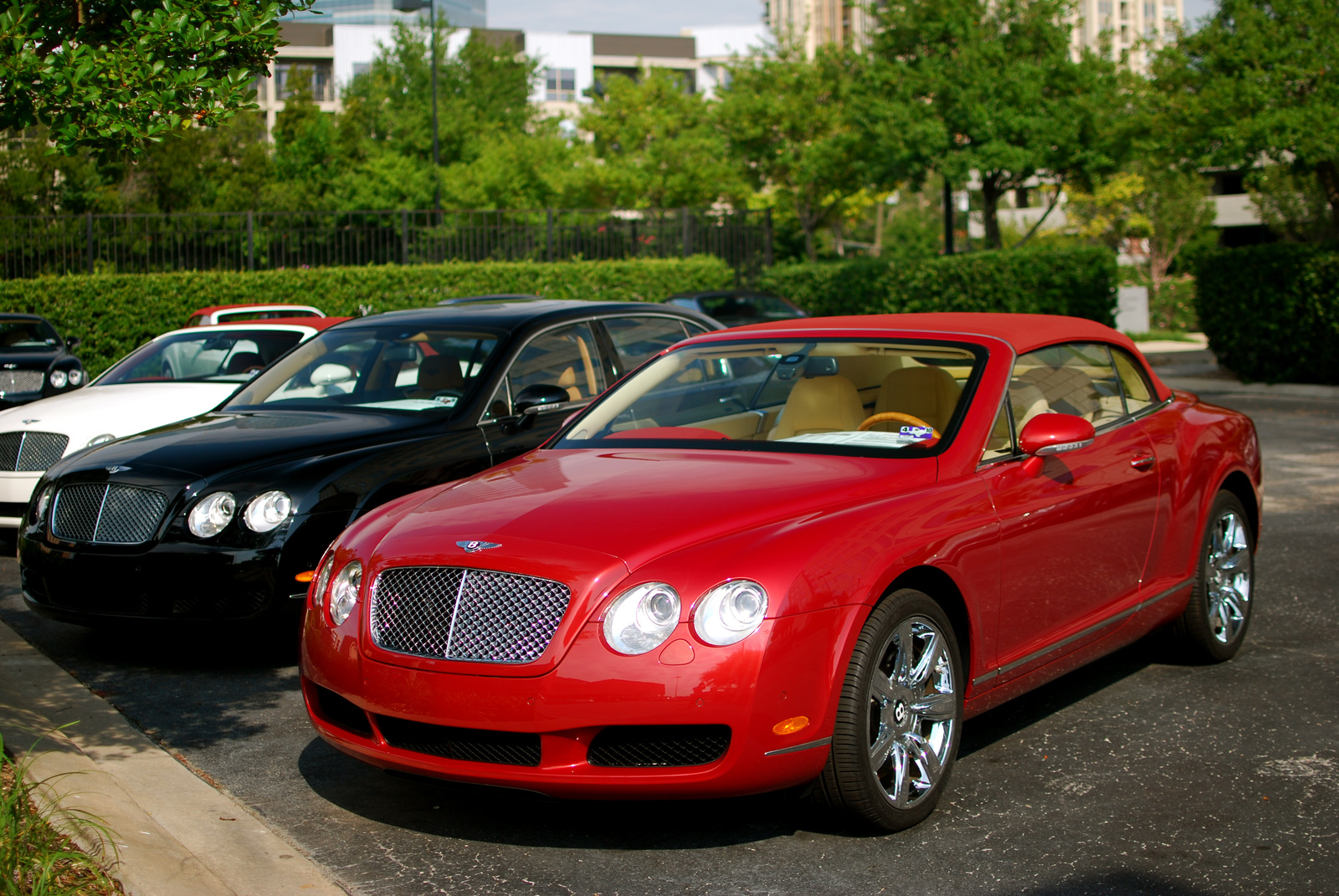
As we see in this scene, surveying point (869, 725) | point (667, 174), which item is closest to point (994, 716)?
point (869, 725)

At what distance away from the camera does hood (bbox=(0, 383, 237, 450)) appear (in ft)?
27.7

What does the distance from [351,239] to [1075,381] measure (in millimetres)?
21059

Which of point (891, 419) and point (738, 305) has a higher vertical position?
point (738, 305)

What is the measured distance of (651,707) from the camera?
11.7 feet

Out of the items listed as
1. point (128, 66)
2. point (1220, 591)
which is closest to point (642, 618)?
point (128, 66)

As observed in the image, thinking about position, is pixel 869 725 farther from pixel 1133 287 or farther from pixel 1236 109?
pixel 1133 287

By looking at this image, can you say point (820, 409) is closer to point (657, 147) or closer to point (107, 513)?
point (107, 513)

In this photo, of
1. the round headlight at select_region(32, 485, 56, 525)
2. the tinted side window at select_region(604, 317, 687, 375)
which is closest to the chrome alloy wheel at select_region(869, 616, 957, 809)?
the tinted side window at select_region(604, 317, 687, 375)

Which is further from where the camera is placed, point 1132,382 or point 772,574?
point 1132,382

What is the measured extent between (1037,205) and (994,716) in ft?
244

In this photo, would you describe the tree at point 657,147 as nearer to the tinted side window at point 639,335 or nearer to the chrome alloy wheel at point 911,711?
the tinted side window at point 639,335

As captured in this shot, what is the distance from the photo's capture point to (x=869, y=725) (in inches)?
154

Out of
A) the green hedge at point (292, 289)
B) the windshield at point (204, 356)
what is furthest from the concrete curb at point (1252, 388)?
the windshield at point (204, 356)

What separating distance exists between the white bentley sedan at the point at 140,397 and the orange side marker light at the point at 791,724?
5424mm
